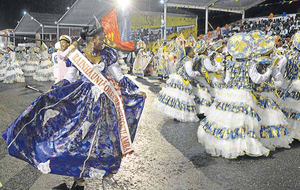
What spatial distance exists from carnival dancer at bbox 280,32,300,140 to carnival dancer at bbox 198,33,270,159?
3.94 ft

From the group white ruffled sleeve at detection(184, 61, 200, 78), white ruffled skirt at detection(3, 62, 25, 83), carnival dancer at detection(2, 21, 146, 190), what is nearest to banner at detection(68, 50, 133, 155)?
carnival dancer at detection(2, 21, 146, 190)

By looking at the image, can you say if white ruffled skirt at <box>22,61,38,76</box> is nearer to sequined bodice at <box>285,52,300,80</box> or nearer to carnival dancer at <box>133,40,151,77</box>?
carnival dancer at <box>133,40,151,77</box>

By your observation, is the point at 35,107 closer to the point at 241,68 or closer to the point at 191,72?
the point at 241,68

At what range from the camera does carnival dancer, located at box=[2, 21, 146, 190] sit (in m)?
2.96

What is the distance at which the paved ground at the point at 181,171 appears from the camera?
348 cm

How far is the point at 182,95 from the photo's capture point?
6.45 meters

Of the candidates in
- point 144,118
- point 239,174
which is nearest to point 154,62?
point 144,118

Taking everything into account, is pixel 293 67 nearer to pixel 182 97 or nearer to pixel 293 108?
pixel 293 108

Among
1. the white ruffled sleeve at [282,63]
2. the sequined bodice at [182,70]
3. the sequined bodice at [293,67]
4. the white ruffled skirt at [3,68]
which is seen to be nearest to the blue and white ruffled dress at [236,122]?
the white ruffled sleeve at [282,63]

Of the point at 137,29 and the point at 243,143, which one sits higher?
the point at 137,29

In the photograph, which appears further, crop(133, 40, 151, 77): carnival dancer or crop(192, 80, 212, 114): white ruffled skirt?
crop(133, 40, 151, 77): carnival dancer

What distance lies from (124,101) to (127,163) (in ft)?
3.93

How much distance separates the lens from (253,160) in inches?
167

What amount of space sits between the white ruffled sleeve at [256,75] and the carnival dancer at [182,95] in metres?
2.22
